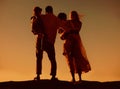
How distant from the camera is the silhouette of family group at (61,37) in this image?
13898 millimetres

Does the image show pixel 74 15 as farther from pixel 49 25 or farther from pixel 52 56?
pixel 52 56

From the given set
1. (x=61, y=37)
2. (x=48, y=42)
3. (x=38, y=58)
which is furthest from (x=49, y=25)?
(x=38, y=58)

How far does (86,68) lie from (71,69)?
32.2 inches

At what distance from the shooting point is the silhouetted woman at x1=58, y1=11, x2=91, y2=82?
1458 cm

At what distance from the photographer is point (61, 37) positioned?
14.8 meters

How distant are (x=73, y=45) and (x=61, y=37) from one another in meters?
0.58

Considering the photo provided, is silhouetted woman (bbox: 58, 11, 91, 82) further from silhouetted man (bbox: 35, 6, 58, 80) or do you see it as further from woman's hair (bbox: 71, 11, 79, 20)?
silhouetted man (bbox: 35, 6, 58, 80)

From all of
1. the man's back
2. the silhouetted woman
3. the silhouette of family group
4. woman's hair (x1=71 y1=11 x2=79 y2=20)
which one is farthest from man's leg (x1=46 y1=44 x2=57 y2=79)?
woman's hair (x1=71 y1=11 x2=79 y2=20)
